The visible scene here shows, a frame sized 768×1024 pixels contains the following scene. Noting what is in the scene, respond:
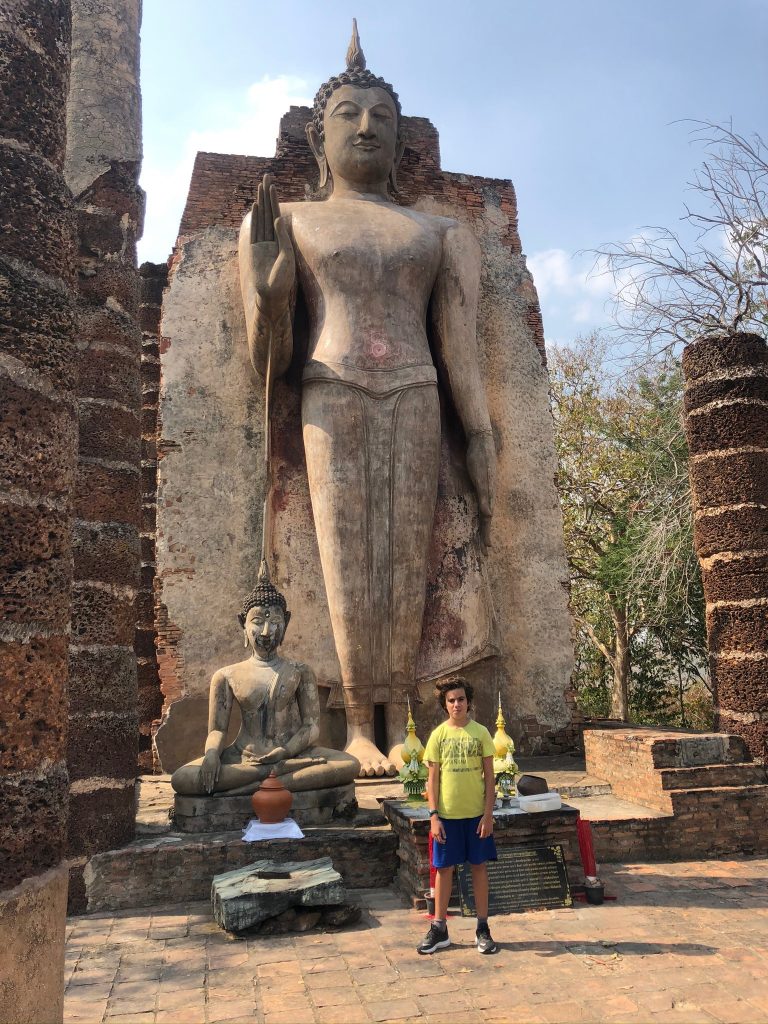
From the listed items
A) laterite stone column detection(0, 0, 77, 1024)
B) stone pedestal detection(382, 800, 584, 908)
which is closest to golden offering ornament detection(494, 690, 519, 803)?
stone pedestal detection(382, 800, 584, 908)

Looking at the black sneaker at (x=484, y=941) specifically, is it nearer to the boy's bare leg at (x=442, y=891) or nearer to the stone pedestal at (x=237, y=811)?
the boy's bare leg at (x=442, y=891)

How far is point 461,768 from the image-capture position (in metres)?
4.38

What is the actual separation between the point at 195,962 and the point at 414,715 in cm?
426

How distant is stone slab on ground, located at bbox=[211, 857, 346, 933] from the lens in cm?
434

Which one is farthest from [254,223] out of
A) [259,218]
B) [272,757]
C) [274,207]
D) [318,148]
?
[272,757]

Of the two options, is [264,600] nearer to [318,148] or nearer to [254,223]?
[254,223]

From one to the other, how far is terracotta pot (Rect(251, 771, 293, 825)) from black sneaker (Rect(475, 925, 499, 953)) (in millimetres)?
1592

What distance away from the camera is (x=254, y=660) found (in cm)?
629

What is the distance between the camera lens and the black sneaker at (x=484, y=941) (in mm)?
4059

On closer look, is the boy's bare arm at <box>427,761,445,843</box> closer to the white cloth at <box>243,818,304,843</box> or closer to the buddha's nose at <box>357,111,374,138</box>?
the white cloth at <box>243,818,304,843</box>

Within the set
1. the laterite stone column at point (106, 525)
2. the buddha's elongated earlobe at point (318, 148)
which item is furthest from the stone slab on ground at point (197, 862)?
the buddha's elongated earlobe at point (318, 148)

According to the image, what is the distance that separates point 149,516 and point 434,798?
21.1 ft

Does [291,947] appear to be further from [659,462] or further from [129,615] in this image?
[659,462]

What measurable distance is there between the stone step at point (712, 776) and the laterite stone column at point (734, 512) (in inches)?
18.8
